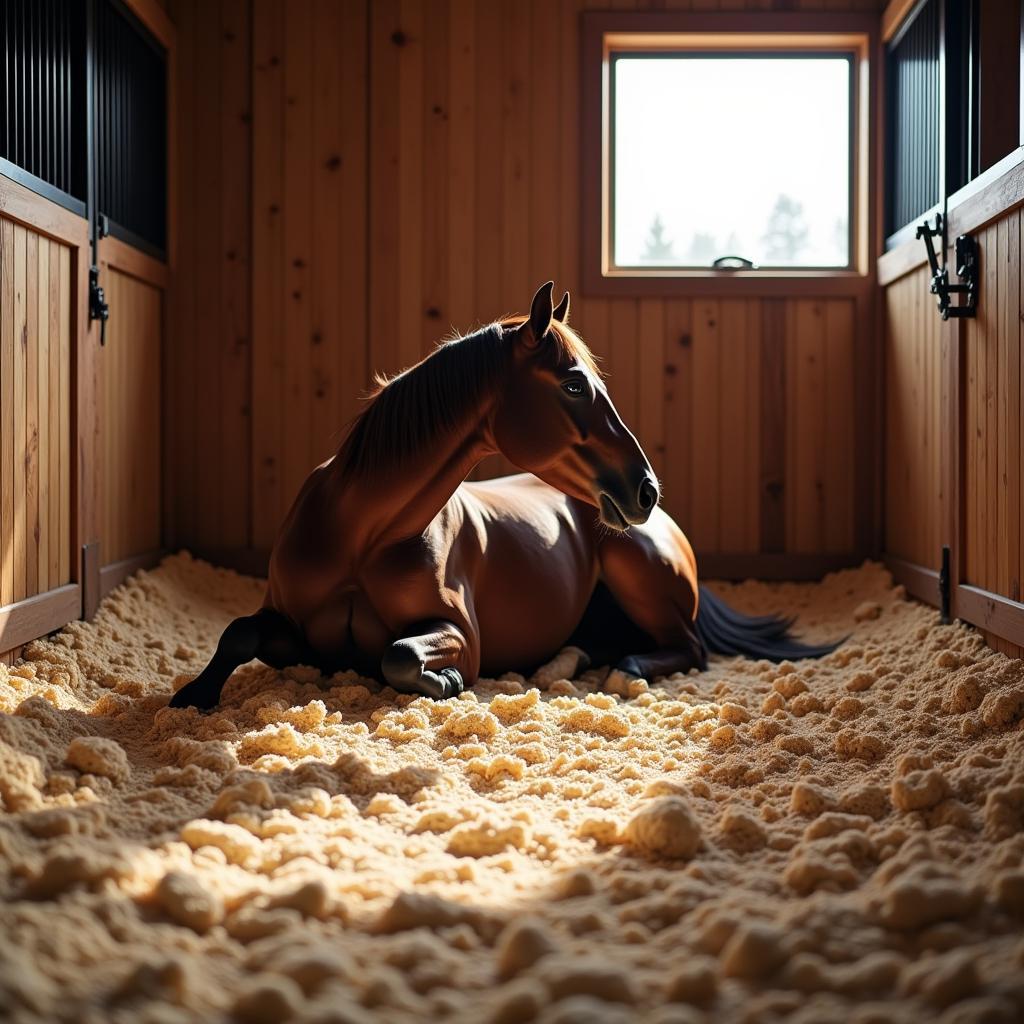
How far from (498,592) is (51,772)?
1289 mm

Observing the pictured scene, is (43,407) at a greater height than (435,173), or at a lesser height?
lesser

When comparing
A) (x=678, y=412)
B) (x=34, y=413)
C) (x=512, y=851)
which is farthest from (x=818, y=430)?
(x=512, y=851)

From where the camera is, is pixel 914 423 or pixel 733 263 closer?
pixel 914 423

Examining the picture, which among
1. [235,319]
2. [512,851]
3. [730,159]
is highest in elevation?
[730,159]

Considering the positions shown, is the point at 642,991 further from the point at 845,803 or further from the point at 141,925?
the point at 845,803

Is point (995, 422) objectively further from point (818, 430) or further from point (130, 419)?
point (130, 419)

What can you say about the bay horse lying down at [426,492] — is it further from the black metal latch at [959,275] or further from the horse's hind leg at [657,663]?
the black metal latch at [959,275]

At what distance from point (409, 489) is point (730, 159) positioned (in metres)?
2.80

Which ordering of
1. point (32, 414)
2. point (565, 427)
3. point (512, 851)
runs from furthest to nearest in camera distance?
point (32, 414) < point (565, 427) < point (512, 851)

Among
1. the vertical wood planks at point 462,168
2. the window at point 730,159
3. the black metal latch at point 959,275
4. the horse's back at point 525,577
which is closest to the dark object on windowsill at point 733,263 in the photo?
the window at point 730,159

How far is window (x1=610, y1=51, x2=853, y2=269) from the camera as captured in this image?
14.6 feet

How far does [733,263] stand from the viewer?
448 cm

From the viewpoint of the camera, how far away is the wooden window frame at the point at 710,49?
14.1 ft

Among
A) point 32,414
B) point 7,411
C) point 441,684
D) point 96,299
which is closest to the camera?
point 441,684
